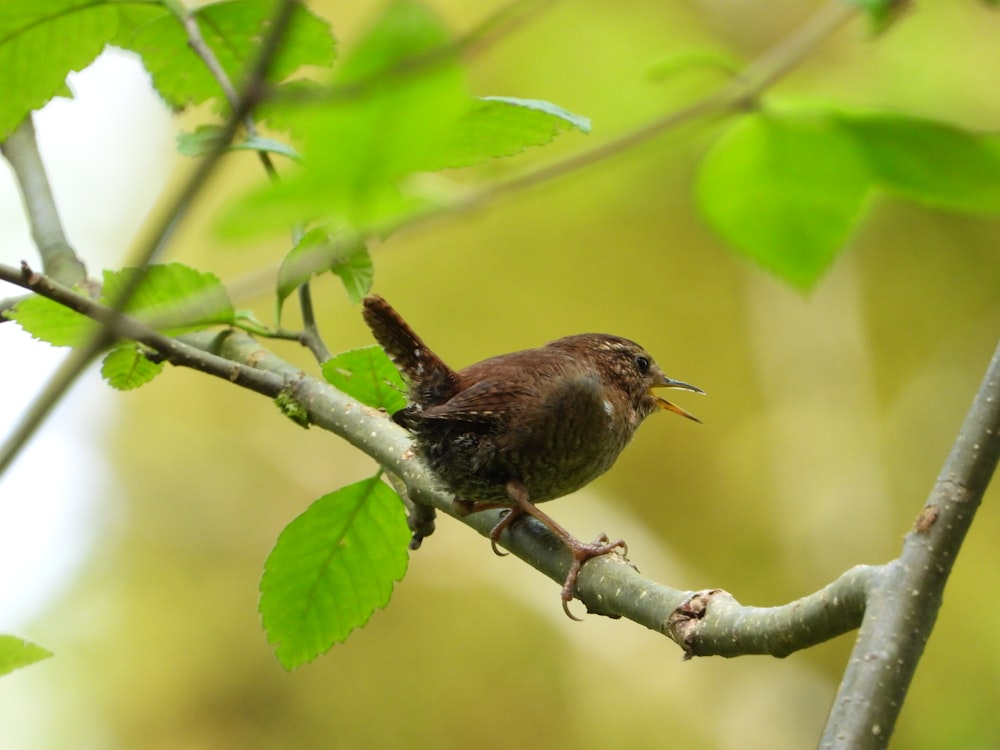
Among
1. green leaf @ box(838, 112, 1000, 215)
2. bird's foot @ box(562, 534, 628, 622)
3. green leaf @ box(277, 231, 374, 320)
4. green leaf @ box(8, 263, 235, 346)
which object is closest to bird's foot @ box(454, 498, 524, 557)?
bird's foot @ box(562, 534, 628, 622)

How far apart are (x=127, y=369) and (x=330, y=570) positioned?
0.51m

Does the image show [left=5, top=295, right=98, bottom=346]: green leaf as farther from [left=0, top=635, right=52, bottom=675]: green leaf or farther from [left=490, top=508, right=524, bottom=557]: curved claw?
[left=490, top=508, right=524, bottom=557]: curved claw

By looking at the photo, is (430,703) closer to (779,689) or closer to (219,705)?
(219,705)

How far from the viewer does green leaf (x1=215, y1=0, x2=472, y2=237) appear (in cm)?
47

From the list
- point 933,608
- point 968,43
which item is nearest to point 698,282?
point 968,43

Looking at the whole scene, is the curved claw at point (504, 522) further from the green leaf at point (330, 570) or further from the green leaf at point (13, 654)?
the green leaf at point (13, 654)

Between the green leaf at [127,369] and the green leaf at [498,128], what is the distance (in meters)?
0.94

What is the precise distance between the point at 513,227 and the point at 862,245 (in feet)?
7.44

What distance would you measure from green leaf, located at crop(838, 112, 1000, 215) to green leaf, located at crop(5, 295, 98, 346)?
1267 millimetres

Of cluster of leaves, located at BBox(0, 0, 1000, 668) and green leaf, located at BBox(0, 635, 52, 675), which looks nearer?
cluster of leaves, located at BBox(0, 0, 1000, 668)

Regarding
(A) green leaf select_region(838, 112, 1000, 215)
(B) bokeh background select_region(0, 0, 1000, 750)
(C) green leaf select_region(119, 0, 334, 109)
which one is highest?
(B) bokeh background select_region(0, 0, 1000, 750)

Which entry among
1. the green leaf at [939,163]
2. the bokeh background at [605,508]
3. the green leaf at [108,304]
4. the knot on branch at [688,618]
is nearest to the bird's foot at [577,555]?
the knot on branch at [688,618]

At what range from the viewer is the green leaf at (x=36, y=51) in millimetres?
1355

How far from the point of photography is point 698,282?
670cm
